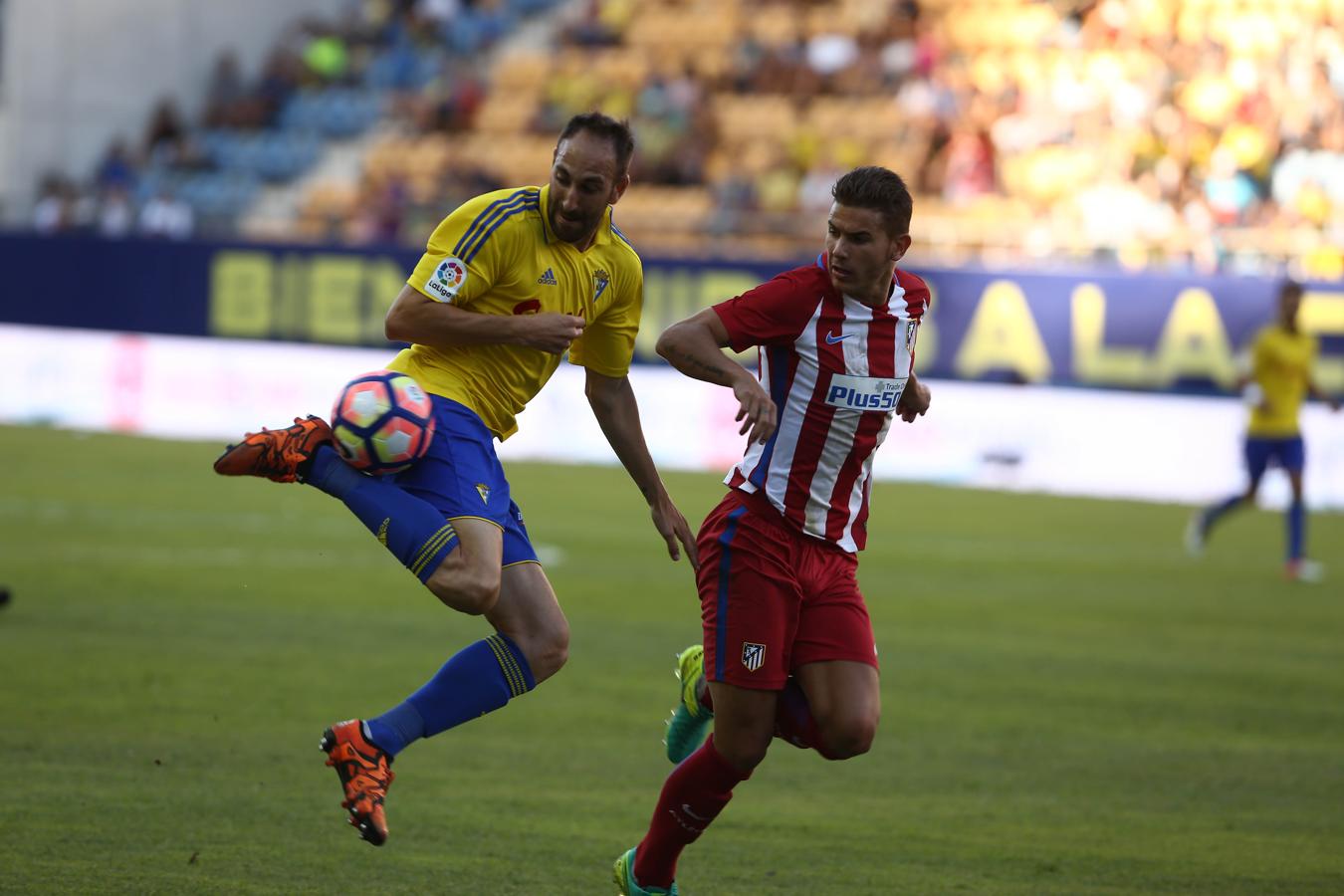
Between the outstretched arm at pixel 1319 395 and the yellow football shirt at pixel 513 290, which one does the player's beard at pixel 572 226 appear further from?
the outstretched arm at pixel 1319 395

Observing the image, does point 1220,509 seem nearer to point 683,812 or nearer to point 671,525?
point 671,525

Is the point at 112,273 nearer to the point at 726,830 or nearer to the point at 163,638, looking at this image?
the point at 163,638

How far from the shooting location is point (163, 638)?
411 inches

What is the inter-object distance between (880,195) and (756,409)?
2.62 ft

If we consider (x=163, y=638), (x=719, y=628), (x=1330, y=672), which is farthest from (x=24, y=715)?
(x=1330, y=672)

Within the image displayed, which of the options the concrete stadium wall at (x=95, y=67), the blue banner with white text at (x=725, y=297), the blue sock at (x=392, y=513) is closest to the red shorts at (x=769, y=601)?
the blue sock at (x=392, y=513)

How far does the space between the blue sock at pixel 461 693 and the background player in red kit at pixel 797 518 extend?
61 cm

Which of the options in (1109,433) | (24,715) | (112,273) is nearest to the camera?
(24,715)

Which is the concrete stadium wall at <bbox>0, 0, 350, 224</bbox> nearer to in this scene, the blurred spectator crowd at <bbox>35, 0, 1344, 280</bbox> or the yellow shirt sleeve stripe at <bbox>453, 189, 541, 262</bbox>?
the blurred spectator crowd at <bbox>35, 0, 1344, 280</bbox>

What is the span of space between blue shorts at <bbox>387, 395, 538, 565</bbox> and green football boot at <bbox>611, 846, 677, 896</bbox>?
1.03m

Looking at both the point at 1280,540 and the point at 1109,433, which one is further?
the point at 1109,433

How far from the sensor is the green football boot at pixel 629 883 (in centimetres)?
556

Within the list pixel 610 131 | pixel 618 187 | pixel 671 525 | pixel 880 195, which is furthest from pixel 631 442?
pixel 880 195

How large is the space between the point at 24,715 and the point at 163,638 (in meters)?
2.39
